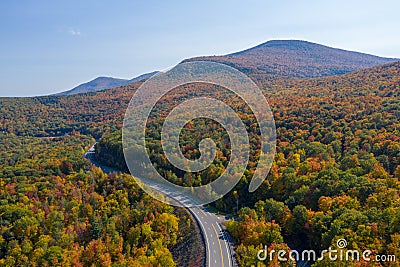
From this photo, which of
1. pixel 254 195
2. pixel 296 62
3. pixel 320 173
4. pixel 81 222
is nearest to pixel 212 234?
pixel 254 195

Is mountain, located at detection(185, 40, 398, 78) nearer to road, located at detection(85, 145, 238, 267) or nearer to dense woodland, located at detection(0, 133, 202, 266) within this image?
road, located at detection(85, 145, 238, 267)

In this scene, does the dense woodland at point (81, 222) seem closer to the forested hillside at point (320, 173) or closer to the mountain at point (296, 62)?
the forested hillside at point (320, 173)

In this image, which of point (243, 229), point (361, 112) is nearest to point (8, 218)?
point (243, 229)

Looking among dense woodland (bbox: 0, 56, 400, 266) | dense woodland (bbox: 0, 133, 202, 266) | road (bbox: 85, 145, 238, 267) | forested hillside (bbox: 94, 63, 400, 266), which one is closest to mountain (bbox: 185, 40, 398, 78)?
forested hillside (bbox: 94, 63, 400, 266)

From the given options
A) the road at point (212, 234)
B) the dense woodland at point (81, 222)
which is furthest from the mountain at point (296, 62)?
the dense woodland at point (81, 222)

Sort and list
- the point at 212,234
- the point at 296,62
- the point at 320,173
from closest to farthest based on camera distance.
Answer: the point at 212,234 → the point at 320,173 → the point at 296,62

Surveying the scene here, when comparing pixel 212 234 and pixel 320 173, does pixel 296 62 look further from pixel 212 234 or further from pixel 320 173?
pixel 212 234
